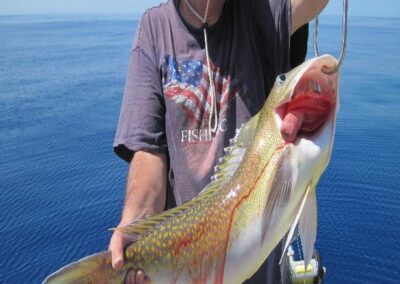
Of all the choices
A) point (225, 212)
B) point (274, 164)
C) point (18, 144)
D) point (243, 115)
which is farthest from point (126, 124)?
point (18, 144)

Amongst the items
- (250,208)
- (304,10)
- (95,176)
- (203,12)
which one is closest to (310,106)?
(250,208)

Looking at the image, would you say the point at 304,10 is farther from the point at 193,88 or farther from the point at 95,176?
the point at 95,176

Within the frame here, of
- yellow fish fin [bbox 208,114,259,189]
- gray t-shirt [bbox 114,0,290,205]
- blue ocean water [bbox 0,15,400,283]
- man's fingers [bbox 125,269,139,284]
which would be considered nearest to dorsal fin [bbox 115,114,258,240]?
yellow fish fin [bbox 208,114,259,189]

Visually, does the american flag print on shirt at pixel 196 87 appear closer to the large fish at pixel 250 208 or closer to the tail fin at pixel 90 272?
the large fish at pixel 250 208

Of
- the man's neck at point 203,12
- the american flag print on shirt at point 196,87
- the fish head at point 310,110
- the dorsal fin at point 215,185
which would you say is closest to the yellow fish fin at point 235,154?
the dorsal fin at point 215,185

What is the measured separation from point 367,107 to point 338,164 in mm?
4236

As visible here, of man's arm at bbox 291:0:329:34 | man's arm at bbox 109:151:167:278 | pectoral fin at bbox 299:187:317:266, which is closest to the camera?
pectoral fin at bbox 299:187:317:266

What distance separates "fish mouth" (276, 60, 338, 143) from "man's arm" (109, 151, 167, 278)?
2.22 feet

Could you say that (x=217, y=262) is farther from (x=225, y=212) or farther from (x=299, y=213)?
(x=299, y=213)

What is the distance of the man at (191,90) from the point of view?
1.95 metres

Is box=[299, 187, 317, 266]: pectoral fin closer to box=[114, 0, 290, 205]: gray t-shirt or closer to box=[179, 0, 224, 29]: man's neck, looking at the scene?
box=[114, 0, 290, 205]: gray t-shirt

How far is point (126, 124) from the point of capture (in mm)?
2000

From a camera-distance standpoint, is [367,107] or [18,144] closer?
[18,144]

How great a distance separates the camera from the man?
1.95 metres
